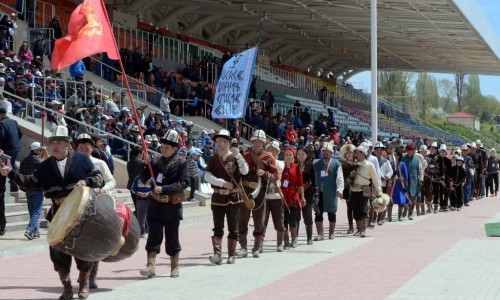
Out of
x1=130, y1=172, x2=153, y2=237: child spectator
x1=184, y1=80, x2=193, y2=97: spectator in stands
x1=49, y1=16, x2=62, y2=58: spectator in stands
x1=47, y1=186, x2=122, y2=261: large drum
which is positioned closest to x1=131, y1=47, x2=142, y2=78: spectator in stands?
x1=184, y1=80, x2=193, y2=97: spectator in stands

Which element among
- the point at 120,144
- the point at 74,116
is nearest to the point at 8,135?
the point at 74,116

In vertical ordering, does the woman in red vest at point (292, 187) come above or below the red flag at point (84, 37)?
below

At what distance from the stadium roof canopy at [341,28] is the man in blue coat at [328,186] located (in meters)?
26.0

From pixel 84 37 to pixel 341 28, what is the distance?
152 feet

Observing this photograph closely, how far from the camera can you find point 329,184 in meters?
18.6

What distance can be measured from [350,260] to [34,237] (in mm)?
5373

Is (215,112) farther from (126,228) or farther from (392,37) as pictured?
(392,37)

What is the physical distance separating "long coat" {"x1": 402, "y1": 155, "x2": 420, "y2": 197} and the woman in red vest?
841cm

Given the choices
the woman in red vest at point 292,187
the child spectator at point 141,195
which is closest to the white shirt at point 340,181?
the woman in red vest at point 292,187

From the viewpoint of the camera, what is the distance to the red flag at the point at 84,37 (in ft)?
40.3

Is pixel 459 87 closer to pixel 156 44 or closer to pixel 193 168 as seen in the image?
pixel 156 44

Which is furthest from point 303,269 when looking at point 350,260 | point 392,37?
point 392,37

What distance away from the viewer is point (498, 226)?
19.3 m

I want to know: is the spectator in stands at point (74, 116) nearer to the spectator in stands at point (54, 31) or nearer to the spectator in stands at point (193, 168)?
the spectator in stands at point (193, 168)
